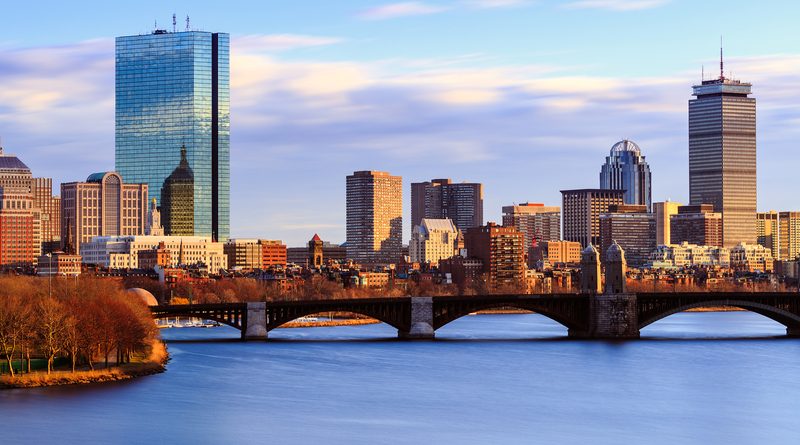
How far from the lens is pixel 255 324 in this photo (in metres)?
124

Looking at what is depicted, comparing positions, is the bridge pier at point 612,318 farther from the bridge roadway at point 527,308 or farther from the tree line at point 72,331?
the tree line at point 72,331

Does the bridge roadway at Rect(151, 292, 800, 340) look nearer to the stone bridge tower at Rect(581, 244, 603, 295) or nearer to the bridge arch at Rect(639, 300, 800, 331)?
the bridge arch at Rect(639, 300, 800, 331)

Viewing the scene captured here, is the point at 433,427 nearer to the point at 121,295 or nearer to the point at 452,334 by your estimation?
the point at 121,295

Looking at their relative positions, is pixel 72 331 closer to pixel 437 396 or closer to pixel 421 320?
pixel 437 396

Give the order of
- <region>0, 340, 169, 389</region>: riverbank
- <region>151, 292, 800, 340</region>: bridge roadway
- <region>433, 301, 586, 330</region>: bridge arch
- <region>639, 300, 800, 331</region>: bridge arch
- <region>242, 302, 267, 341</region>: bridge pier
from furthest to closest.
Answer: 1. <region>639, 300, 800, 331</region>: bridge arch
2. <region>433, 301, 586, 330</region>: bridge arch
3. <region>151, 292, 800, 340</region>: bridge roadway
4. <region>242, 302, 267, 341</region>: bridge pier
5. <region>0, 340, 169, 389</region>: riverbank

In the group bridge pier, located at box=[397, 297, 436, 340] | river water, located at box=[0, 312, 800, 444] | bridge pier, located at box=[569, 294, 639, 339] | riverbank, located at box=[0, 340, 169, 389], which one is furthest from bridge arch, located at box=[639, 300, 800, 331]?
riverbank, located at box=[0, 340, 169, 389]

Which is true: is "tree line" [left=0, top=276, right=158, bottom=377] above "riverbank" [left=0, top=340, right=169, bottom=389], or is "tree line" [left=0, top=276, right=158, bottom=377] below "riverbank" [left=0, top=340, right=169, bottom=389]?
above

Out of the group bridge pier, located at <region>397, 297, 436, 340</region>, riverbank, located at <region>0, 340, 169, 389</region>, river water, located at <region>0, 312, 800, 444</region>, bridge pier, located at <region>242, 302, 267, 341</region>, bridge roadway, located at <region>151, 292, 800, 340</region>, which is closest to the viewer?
river water, located at <region>0, 312, 800, 444</region>

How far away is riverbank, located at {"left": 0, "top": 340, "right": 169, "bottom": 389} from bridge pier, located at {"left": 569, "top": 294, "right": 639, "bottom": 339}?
138 feet

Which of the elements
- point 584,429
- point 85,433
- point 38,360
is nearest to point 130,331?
point 38,360

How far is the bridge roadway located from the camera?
124 metres

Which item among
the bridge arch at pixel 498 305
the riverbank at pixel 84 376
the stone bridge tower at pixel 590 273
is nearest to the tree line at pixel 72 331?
the riverbank at pixel 84 376

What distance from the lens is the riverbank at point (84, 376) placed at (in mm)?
83312

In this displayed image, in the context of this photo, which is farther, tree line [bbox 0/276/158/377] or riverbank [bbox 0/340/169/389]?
tree line [bbox 0/276/158/377]
